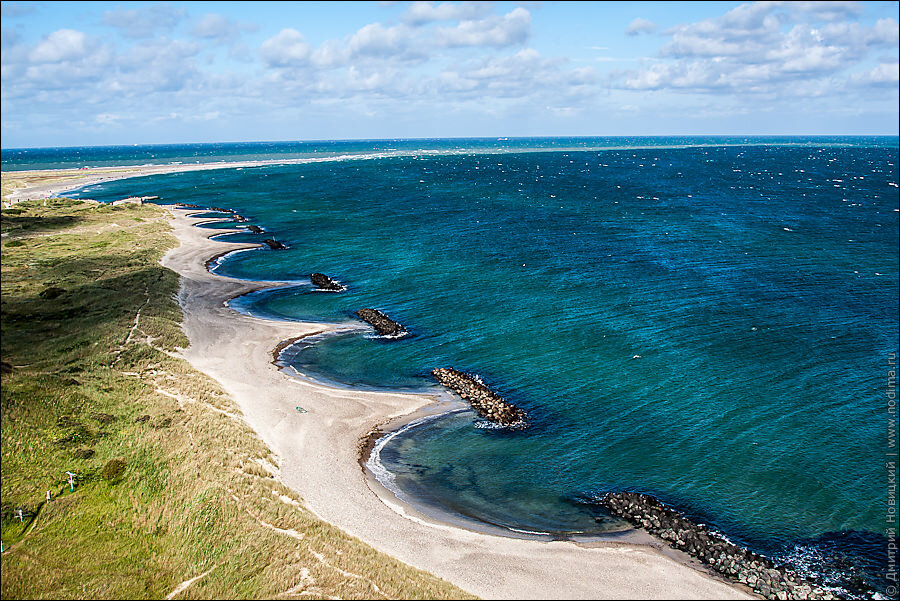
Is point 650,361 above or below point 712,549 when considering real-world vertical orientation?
above

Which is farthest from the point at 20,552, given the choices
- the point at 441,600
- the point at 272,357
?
the point at 272,357

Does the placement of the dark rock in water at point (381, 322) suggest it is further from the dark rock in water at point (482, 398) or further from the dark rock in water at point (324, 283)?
the dark rock in water at point (324, 283)

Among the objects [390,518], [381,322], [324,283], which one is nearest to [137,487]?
[390,518]

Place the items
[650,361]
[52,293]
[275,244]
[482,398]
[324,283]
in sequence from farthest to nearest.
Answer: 1. [275,244]
2. [324,283]
3. [52,293]
4. [650,361]
5. [482,398]

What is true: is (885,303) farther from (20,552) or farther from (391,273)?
(20,552)

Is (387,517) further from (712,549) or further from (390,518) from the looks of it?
(712,549)

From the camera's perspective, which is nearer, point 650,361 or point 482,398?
point 482,398

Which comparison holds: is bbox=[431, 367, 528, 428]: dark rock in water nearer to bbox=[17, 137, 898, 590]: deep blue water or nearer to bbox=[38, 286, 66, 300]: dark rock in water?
bbox=[17, 137, 898, 590]: deep blue water
